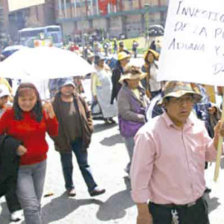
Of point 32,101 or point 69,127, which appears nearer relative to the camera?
point 32,101

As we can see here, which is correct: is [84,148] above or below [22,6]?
below

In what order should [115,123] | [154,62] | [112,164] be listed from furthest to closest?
[115,123], [154,62], [112,164]

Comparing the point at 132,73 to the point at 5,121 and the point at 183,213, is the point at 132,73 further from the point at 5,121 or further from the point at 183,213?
the point at 183,213

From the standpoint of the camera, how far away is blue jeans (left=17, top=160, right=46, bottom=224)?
3775 mm

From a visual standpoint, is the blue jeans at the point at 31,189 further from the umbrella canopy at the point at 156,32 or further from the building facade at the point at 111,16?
the building facade at the point at 111,16

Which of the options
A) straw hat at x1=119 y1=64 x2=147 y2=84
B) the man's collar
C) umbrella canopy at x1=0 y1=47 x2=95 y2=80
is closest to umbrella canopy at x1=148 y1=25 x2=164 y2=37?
straw hat at x1=119 y1=64 x2=147 y2=84

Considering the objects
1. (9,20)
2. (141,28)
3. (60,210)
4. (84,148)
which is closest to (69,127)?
(84,148)

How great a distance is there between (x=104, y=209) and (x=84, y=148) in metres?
0.70

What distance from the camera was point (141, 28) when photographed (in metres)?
61.2

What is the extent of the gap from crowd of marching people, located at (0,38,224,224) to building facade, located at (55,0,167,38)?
5400 centimetres

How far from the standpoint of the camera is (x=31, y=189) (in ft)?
12.7

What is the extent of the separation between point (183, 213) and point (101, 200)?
249cm

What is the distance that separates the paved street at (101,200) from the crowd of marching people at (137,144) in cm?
17

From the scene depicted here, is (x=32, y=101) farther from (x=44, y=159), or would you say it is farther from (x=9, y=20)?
(x=9, y=20)
